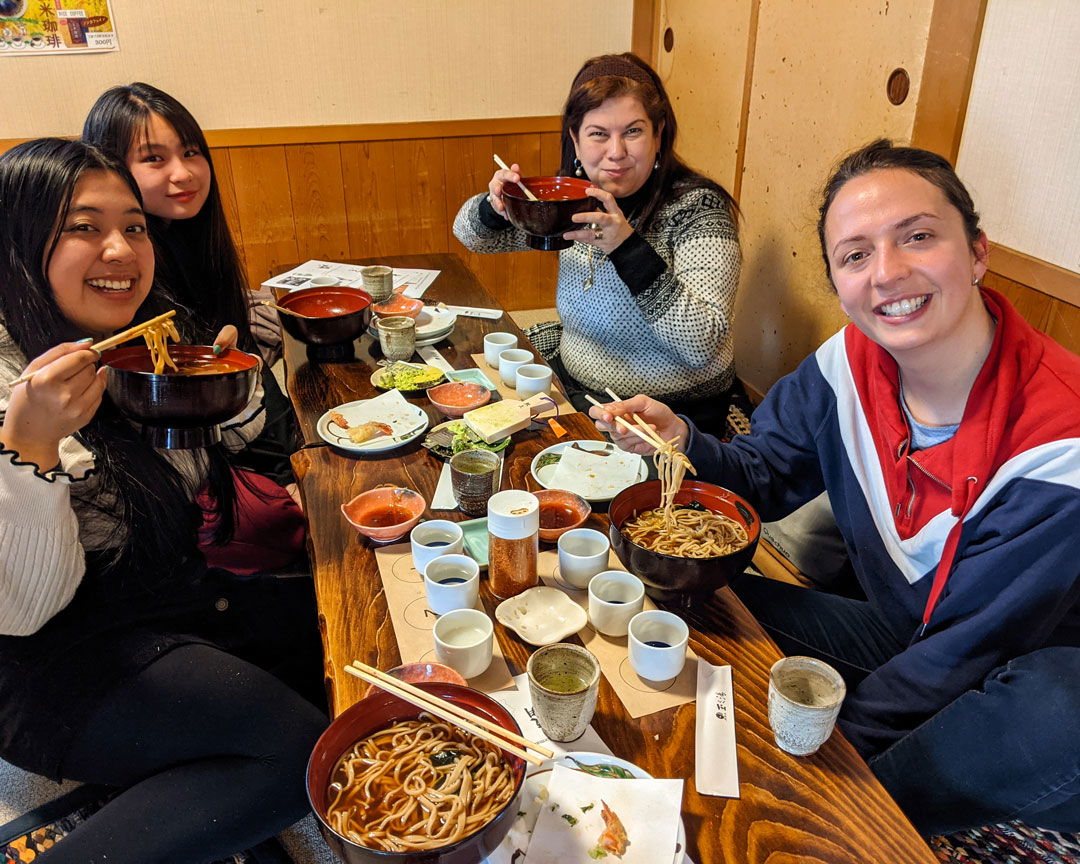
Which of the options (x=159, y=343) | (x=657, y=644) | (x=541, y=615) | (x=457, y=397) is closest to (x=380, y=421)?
(x=457, y=397)

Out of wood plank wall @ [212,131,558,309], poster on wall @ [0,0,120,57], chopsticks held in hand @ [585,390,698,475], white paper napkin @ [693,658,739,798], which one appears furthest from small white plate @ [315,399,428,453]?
poster on wall @ [0,0,120,57]

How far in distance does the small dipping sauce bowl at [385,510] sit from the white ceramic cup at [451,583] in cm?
16

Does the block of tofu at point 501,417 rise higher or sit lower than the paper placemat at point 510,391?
higher

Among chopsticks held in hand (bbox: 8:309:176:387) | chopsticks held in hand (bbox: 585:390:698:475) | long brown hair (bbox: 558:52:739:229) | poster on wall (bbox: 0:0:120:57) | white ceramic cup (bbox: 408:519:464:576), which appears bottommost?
white ceramic cup (bbox: 408:519:464:576)

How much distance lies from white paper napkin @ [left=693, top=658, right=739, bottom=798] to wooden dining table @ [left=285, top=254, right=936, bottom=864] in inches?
0.4

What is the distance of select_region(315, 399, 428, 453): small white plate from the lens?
1.86 metres

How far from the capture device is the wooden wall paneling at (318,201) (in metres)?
4.21

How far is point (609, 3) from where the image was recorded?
4.30 metres

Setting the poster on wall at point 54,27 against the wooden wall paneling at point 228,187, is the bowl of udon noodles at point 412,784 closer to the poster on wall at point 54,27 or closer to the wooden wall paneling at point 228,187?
the wooden wall paneling at point 228,187

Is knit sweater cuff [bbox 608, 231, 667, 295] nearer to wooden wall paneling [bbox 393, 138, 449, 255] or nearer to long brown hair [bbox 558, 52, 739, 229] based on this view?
long brown hair [bbox 558, 52, 739, 229]

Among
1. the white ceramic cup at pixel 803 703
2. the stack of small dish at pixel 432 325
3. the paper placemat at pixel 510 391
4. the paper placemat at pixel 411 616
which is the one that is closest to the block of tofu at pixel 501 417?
the paper placemat at pixel 510 391

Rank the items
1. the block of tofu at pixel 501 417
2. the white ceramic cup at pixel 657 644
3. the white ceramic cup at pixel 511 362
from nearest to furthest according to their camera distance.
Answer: the white ceramic cup at pixel 657 644 < the block of tofu at pixel 501 417 < the white ceramic cup at pixel 511 362

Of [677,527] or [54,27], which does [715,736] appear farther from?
[54,27]

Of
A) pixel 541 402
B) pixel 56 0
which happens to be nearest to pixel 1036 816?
pixel 541 402
